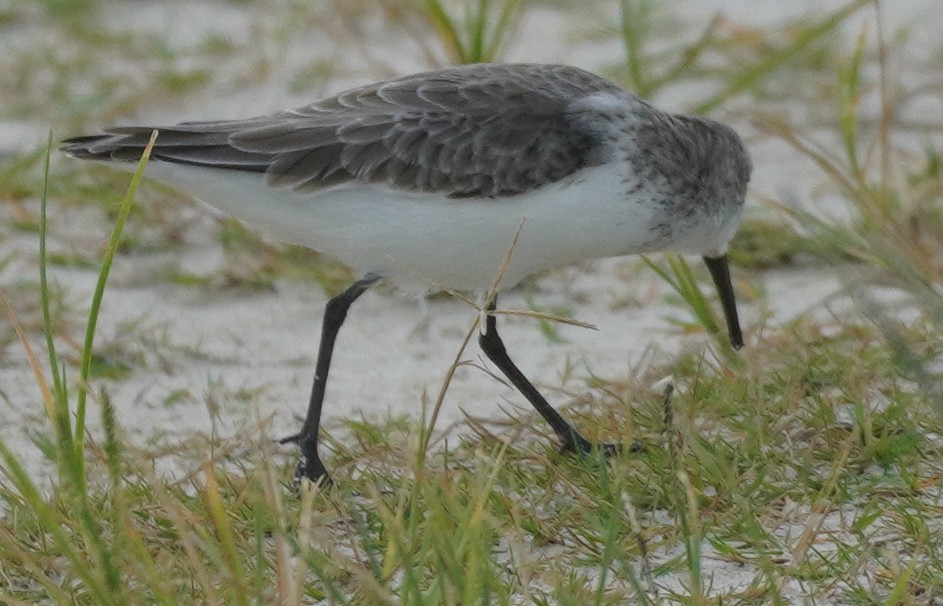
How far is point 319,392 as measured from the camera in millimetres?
4258

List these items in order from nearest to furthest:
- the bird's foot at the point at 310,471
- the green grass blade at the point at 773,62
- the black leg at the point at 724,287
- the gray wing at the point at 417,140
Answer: the bird's foot at the point at 310,471, the gray wing at the point at 417,140, the black leg at the point at 724,287, the green grass blade at the point at 773,62

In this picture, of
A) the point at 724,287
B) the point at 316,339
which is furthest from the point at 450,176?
the point at 316,339

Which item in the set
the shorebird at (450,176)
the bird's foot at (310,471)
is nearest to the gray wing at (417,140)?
the shorebird at (450,176)

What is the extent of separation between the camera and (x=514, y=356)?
520cm

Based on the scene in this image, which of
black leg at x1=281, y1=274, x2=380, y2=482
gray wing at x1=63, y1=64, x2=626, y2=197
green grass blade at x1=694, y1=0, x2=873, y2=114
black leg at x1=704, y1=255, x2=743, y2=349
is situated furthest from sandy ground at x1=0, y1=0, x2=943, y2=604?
gray wing at x1=63, y1=64, x2=626, y2=197

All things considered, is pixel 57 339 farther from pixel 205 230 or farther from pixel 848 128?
pixel 848 128

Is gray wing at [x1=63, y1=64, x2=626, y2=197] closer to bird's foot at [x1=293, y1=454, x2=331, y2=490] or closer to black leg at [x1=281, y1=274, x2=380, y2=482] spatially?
black leg at [x1=281, y1=274, x2=380, y2=482]

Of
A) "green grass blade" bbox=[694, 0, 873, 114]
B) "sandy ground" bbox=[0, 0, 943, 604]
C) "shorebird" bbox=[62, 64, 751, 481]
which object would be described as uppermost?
"shorebird" bbox=[62, 64, 751, 481]

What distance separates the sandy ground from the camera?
4.80 m

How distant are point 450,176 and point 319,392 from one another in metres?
0.70

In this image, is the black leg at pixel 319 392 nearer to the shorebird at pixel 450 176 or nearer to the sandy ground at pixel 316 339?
the shorebird at pixel 450 176

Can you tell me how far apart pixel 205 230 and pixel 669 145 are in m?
2.48

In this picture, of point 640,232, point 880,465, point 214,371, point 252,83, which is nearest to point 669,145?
point 640,232

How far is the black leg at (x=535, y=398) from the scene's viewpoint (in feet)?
13.3
